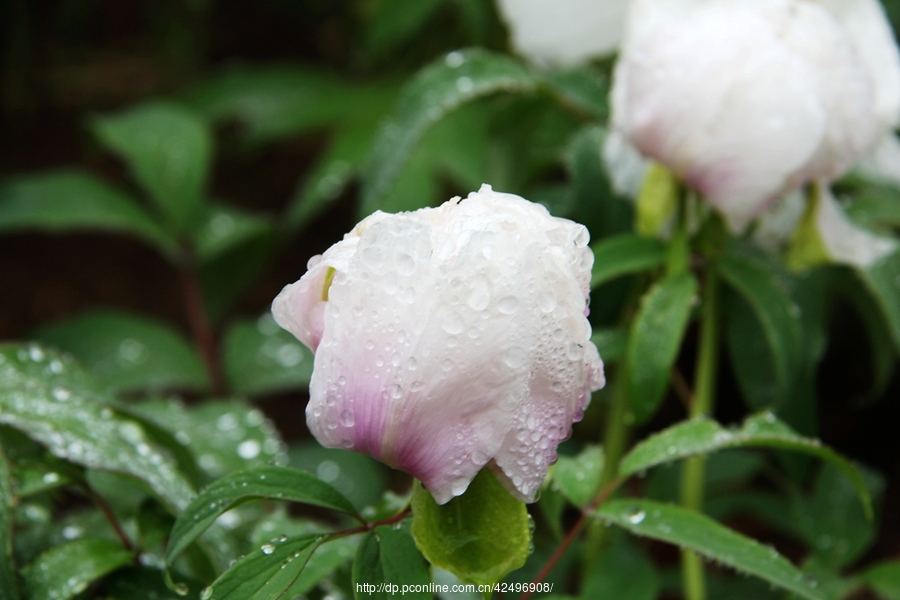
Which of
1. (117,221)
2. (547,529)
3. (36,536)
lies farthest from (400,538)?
(117,221)

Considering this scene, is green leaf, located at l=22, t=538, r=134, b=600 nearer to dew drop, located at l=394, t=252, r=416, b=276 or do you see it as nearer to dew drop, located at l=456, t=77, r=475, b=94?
dew drop, located at l=394, t=252, r=416, b=276

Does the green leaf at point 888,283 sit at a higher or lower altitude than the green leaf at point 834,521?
higher

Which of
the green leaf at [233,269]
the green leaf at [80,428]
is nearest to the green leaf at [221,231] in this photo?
the green leaf at [233,269]

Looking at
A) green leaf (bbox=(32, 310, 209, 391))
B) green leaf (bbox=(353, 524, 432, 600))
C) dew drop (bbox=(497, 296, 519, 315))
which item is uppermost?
dew drop (bbox=(497, 296, 519, 315))

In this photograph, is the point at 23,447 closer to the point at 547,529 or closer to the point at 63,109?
the point at 547,529

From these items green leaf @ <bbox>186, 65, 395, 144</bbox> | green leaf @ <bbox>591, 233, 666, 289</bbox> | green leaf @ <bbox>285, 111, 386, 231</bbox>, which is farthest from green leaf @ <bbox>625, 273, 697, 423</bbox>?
green leaf @ <bbox>186, 65, 395, 144</bbox>

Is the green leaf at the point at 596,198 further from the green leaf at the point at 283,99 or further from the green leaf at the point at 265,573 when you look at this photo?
the green leaf at the point at 283,99
